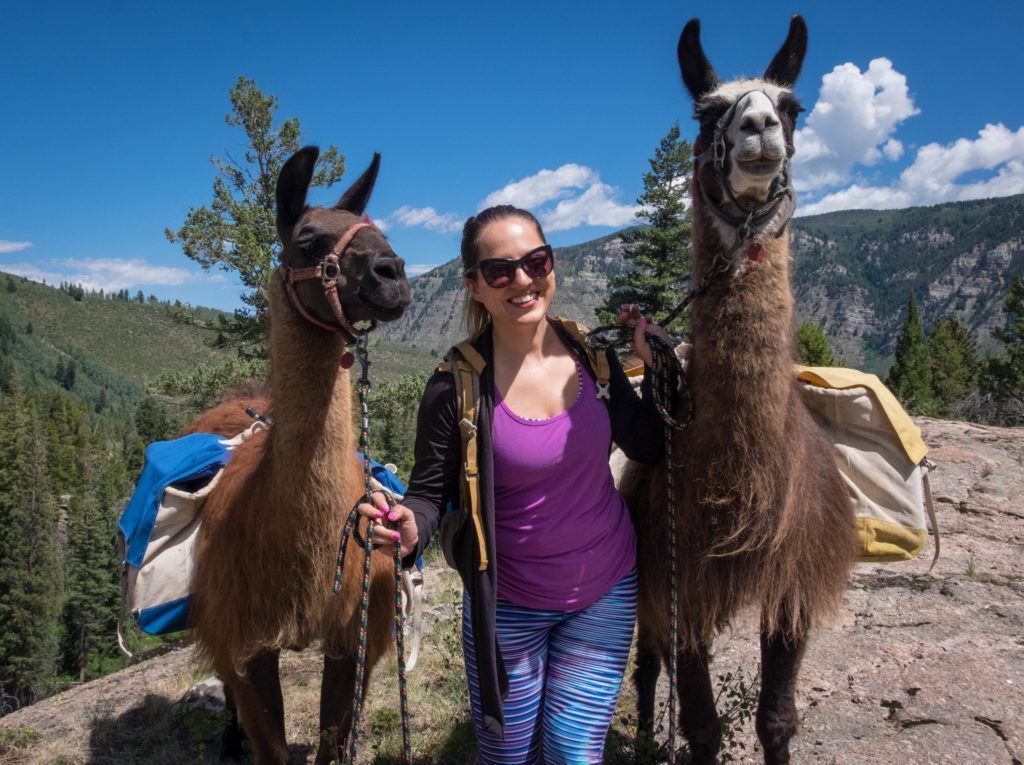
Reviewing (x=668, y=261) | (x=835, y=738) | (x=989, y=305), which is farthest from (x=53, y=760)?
(x=989, y=305)

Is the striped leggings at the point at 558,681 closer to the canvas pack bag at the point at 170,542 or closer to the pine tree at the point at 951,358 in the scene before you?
the canvas pack bag at the point at 170,542

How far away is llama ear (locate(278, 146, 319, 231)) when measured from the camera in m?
2.72

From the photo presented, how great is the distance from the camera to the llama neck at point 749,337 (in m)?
2.02

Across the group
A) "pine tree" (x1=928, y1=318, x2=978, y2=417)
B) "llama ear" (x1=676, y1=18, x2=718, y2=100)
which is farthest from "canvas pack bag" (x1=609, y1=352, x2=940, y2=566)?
"pine tree" (x1=928, y1=318, x2=978, y2=417)

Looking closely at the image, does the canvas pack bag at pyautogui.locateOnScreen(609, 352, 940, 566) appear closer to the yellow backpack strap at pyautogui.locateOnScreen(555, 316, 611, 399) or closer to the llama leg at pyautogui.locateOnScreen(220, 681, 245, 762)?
the yellow backpack strap at pyautogui.locateOnScreen(555, 316, 611, 399)

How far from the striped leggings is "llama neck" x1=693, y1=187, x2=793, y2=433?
0.77 meters

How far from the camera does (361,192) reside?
3211 mm

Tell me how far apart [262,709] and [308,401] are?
1.47 metres

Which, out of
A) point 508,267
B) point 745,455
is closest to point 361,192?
point 508,267

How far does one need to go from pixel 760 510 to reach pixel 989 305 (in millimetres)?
200632

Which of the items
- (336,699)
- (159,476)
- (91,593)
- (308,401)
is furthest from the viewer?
(91,593)

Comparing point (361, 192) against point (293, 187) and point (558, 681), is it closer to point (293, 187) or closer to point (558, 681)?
point (293, 187)

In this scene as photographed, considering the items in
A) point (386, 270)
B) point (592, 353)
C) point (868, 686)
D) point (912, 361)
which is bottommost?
point (868, 686)

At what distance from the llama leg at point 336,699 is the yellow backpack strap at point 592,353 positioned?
1.81 m
